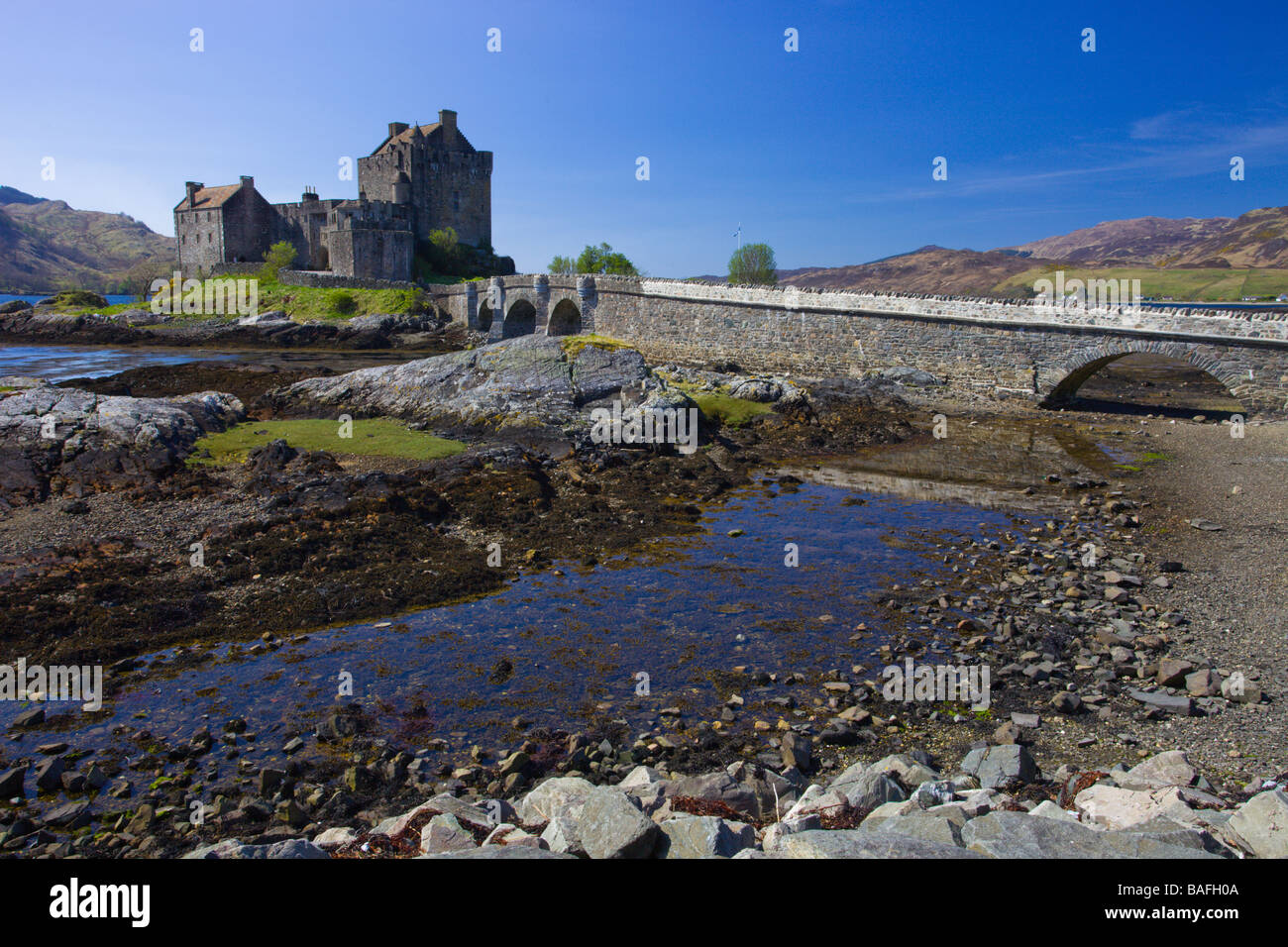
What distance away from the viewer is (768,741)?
8641mm

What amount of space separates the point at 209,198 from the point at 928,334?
75.1 meters

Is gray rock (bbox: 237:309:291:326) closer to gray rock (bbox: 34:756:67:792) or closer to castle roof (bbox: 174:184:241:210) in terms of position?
castle roof (bbox: 174:184:241:210)

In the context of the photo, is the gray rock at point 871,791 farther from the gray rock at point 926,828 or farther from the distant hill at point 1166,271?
the distant hill at point 1166,271

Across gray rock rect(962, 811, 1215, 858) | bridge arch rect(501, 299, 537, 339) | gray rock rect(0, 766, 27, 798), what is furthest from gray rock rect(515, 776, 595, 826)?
bridge arch rect(501, 299, 537, 339)

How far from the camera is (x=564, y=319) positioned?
53500 millimetres

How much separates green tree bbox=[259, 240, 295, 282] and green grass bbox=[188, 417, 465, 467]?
53.7 meters

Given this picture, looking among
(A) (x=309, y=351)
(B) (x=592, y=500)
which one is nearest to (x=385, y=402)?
(B) (x=592, y=500)

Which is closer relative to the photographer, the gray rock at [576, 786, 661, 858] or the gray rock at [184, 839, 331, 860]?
the gray rock at [576, 786, 661, 858]

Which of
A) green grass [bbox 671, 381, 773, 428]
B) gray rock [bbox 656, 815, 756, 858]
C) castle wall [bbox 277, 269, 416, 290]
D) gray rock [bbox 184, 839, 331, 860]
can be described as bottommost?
gray rock [bbox 184, 839, 331, 860]

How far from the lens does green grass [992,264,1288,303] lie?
Answer: 98938mm

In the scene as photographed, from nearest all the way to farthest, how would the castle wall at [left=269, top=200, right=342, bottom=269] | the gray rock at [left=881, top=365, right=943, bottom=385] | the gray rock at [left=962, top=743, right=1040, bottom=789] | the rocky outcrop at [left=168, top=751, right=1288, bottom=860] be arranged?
the rocky outcrop at [left=168, top=751, right=1288, bottom=860]
the gray rock at [left=962, top=743, right=1040, bottom=789]
the gray rock at [left=881, top=365, right=943, bottom=385]
the castle wall at [left=269, top=200, right=342, bottom=269]

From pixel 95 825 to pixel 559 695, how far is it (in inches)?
193

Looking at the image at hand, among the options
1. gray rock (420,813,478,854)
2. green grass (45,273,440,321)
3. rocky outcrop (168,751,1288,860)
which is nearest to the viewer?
rocky outcrop (168,751,1288,860)
